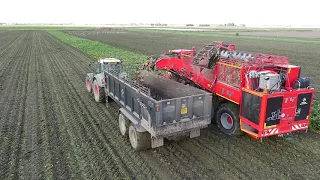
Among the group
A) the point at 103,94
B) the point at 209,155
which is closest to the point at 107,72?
the point at 103,94

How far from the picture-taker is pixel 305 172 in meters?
6.85

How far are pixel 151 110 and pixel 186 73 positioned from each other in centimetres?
477

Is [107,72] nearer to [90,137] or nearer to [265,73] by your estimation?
[90,137]

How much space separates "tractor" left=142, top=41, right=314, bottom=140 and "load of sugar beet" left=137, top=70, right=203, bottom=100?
151 cm

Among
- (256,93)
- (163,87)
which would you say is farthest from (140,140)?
(256,93)

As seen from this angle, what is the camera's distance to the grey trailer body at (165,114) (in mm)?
6912

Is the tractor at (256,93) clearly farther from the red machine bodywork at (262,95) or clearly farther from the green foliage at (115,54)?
the green foliage at (115,54)

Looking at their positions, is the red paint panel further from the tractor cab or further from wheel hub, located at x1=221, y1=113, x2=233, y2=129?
the tractor cab

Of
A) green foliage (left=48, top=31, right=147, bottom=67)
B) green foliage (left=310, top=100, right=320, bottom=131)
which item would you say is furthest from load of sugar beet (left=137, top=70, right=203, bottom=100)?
green foliage (left=48, top=31, right=147, bottom=67)

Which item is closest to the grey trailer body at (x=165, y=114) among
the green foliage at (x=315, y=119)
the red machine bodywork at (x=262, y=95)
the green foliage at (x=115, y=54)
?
the red machine bodywork at (x=262, y=95)

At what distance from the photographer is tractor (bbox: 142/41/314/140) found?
7.61 metres

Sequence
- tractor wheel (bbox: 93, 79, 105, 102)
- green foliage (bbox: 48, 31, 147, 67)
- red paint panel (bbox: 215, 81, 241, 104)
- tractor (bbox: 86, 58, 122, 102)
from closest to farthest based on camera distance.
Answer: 1. red paint panel (bbox: 215, 81, 241, 104)
2. tractor (bbox: 86, 58, 122, 102)
3. tractor wheel (bbox: 93, 79, 105, 102)
4. green foliage (bbox: 48, 31, 147, 67)

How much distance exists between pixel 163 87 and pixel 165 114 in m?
3.18

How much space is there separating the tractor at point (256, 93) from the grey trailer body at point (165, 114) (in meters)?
1.44
